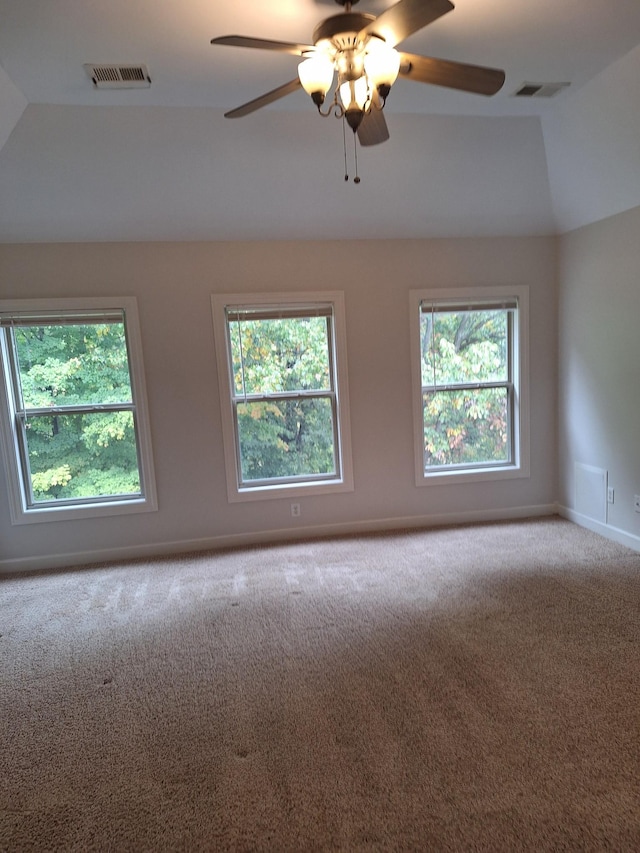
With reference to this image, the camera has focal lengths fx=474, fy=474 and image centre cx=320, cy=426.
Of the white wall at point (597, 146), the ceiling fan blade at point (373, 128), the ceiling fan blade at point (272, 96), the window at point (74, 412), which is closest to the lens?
the ceiling fan blade at point (272, 96)

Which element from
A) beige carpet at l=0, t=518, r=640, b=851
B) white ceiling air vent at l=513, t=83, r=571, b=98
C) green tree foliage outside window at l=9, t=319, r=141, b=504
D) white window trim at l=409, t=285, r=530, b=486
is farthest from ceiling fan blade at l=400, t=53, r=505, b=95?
green tree foliage outside window at l=9, t=319, r=141, b=504

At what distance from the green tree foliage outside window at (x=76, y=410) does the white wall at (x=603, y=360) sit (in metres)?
3.59

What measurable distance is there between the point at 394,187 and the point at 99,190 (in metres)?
2.02

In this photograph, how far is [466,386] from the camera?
409 cm

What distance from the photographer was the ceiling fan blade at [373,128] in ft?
6.55

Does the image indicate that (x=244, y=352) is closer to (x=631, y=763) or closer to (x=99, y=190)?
(x=99, y=190)

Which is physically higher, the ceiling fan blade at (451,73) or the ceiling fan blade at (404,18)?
the ceiling fan blade at (404,18)

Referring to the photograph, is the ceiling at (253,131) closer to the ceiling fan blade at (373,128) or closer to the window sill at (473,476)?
the ceiling fan blade at (373,128)

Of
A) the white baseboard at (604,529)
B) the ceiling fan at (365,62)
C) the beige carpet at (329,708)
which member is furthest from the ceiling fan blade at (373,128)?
the white baseboard at (604,529)

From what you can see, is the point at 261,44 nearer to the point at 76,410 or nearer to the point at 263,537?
the point at 76,410

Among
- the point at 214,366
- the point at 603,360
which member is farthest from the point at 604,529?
the point at 214,366

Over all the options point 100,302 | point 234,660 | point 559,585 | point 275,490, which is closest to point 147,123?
point 100,302

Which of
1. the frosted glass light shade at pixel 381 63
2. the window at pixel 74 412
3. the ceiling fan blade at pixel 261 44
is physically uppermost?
the ceiling fan blade at pixel 261 44

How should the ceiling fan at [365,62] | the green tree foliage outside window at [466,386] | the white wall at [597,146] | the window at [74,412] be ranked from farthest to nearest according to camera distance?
the green tree foliage outside window at [466,386] < the window at [74,412] < the white wall at [597,146] < the ceiling fan at [365,62]
